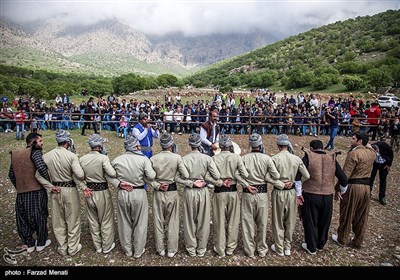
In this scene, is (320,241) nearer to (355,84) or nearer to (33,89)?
(355,84)

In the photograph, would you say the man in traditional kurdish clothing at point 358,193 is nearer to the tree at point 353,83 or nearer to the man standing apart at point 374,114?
the man standing apart at point 374,114

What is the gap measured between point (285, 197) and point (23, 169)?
14.8 feet

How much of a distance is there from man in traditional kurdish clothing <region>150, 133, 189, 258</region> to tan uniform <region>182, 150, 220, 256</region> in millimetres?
160

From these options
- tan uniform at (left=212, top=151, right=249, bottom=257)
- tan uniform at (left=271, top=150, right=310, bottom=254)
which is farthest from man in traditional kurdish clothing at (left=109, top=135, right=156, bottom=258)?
tan uniform at (left=271, top=150, right=310, bottom=254)

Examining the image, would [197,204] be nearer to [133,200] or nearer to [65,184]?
[133,200]

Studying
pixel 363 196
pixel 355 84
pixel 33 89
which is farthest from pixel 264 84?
pixel 363 196

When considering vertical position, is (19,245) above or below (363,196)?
below

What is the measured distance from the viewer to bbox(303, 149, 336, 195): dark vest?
5102 mm

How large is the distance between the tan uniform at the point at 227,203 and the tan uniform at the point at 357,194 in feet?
6.71

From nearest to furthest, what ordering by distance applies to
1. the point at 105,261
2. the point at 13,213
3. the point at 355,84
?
the point at 105,261 → the point at 13,213 → the point at 355,84

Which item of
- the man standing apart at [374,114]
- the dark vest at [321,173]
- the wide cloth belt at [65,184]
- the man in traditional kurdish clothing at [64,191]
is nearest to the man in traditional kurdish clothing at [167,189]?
the man in traditional kurdish clothing at [64,191]

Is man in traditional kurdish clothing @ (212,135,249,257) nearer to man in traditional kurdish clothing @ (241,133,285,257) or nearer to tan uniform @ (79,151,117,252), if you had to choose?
man in traditional kurdish clothing @ (241,133,285,257)
